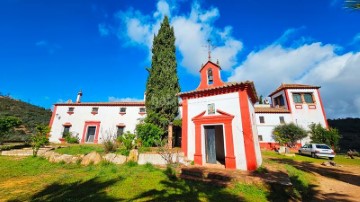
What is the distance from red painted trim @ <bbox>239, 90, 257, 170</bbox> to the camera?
9.06m

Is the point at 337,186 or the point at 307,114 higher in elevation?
the point at 307,114

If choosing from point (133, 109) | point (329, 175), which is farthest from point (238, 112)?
point (133, 109)

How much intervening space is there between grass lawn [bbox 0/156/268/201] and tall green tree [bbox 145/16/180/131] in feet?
23.3

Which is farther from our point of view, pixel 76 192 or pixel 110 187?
pixel 110 187

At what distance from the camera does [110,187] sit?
6680mm

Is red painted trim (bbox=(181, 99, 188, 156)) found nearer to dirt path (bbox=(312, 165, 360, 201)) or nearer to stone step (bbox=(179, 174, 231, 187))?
stone step (bbox=(179, 174, 231, 187))

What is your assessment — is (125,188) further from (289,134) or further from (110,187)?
(289,134)

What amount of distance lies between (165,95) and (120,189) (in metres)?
10.8

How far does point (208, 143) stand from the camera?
1097 cm

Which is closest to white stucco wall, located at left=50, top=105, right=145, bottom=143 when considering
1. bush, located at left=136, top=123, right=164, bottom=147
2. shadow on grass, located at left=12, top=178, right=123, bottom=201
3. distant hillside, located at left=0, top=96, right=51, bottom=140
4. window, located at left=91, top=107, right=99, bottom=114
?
window, located at left=91, top=107, right=99, bottom=114

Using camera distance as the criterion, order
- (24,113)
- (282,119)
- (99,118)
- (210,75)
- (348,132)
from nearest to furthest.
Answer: (210,75)
(99,118)
(282,119)
(24,113)
(348,132)

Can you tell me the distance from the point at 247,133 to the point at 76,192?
8.61 metres

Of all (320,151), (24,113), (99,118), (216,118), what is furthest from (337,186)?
(24,113)

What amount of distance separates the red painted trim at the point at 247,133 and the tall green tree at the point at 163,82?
24.4 ft
